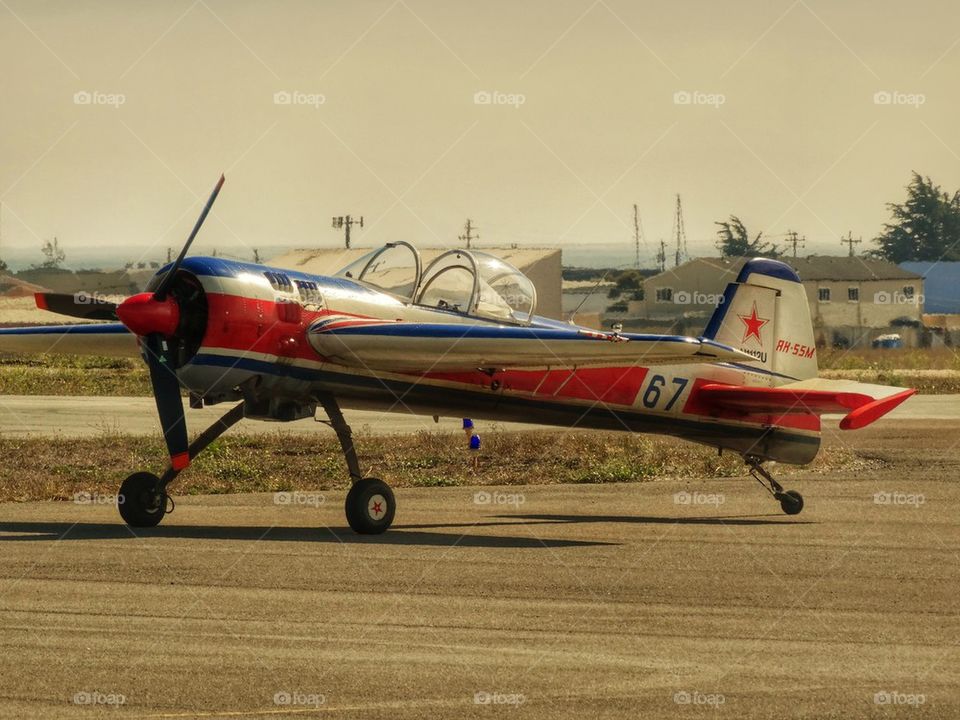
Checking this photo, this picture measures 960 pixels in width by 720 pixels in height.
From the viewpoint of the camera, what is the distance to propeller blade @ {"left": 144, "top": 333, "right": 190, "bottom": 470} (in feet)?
47.9

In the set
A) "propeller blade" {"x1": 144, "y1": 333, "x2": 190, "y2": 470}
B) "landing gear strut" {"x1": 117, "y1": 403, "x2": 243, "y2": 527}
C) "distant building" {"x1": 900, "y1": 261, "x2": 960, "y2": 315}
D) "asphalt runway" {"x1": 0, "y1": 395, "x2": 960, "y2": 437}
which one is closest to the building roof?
"distant building" {"x1": 900, "y1": 261, "x2": 960, "y2": 315}

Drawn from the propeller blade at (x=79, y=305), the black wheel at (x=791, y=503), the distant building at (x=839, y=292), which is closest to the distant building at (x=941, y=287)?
the distant building at (x=839, y=292)

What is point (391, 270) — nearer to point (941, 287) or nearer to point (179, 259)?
point (179, 259)

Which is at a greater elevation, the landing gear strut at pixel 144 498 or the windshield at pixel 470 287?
the windshield at pixel 470 287

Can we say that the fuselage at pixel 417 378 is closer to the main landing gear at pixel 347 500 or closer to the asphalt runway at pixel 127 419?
the main landing gear at pixel 347 500

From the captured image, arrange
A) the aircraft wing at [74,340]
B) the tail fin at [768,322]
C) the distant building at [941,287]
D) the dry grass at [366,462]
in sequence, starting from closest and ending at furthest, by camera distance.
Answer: the aircraft wing at [74,340] < the tail fin at [768,322] < the dry grass at [366,462] < the distant building at [941,287]

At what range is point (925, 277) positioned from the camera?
102m

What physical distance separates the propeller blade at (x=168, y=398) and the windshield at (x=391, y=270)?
7.77 feet

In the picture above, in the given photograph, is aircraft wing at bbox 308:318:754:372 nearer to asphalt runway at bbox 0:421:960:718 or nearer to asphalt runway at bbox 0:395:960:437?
asphalt runway at bbox 0:421:960:718

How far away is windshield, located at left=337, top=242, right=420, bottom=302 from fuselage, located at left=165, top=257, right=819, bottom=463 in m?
0.23

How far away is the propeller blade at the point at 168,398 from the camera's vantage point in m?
14.6

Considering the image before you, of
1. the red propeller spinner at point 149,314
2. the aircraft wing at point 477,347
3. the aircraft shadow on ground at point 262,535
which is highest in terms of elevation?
the red propeller spinner at point 149,314

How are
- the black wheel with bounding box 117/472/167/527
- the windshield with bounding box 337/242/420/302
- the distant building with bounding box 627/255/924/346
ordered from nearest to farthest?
the black wheel with bounding box 117/472/167/527 < the windshield with bounding box 337/242/420/302 < the distant building with bounding box 627/255/924/346

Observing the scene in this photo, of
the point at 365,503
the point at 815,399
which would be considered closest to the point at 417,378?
the point at 365,503
